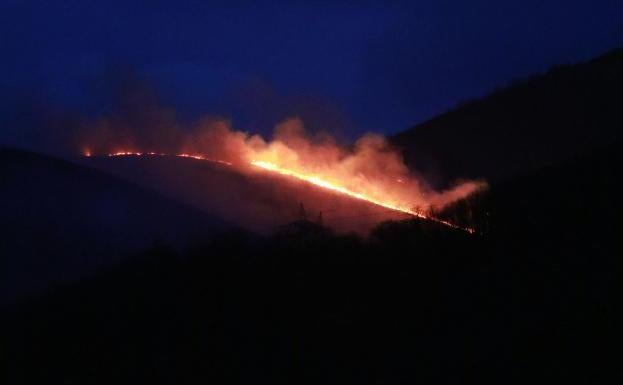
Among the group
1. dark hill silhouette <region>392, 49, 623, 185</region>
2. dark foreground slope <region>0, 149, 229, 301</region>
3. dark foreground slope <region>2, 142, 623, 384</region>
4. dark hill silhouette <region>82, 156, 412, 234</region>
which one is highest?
dark hill silhouette <region>392, 49, 623, 185</region>

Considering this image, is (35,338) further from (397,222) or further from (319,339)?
(397,222)

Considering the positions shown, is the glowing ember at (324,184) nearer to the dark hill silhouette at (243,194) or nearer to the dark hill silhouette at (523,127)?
the dark hill silhouette at (243,194)

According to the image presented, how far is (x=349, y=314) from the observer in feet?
34.8

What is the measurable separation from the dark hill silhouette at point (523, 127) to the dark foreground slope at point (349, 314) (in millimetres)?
10748

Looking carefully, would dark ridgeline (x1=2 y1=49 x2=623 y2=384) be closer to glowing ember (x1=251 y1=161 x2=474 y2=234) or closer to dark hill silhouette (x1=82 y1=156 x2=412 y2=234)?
dark hill silhouette (x1=82 y1=156 x2=412 y2=234)

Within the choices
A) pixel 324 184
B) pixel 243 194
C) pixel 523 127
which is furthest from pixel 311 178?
pixel 523 127

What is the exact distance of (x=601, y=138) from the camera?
2414 centimetres

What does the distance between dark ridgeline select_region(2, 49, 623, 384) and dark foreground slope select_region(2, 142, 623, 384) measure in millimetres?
25

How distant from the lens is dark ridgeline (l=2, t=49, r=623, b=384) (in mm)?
9391

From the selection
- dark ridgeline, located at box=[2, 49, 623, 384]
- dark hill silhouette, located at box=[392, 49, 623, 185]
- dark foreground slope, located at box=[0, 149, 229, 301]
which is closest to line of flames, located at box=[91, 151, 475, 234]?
dark foreground slope, located at box=[0, 149, 229, 301]

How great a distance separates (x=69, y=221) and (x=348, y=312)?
5.30 meters

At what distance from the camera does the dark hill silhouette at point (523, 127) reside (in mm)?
25266

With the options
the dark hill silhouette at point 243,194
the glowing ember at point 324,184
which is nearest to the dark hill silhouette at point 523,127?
the glowing ember at point 324,184

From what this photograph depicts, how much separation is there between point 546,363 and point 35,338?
21.1 feet
